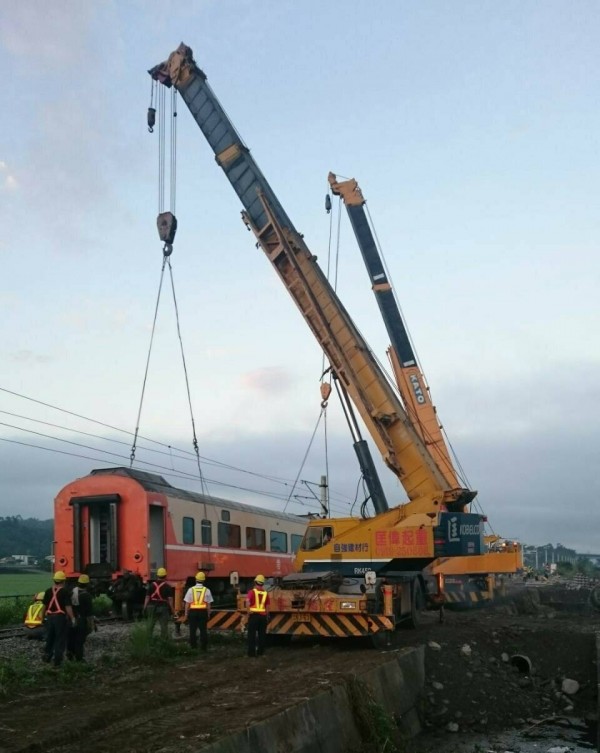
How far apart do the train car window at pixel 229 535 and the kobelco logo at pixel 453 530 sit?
891 centimetres

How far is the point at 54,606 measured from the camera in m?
11.9

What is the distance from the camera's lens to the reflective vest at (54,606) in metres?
11.8

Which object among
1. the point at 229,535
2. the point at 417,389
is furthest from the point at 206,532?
the point at 417,389

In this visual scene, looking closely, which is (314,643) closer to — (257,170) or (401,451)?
(401,451)

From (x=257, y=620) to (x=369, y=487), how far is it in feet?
19.2

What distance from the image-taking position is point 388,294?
19.3m

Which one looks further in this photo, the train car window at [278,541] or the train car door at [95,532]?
the train car window at [278,541]

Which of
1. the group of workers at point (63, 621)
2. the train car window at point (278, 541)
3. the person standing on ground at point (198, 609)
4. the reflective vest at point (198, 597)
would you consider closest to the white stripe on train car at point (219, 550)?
the train car window at point (278, 541)

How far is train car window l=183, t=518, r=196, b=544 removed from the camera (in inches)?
819

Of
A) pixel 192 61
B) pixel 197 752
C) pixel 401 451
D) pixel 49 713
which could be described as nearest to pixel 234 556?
pixel 401 451

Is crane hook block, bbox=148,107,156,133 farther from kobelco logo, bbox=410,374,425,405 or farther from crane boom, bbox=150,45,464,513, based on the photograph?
kobelco logo, bbox=410,374,425,405

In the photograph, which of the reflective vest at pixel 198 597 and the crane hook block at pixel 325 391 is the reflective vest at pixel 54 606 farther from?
the crane hook block at pixel 325 391

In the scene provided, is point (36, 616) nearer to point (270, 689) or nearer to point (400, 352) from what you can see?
point (270, 689)

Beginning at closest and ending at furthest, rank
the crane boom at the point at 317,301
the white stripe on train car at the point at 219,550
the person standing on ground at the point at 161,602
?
the person standing on ground at the point at 161,602 → the crane boom at the point at 317,301 → the white stripe on train car at the point at 219,550
